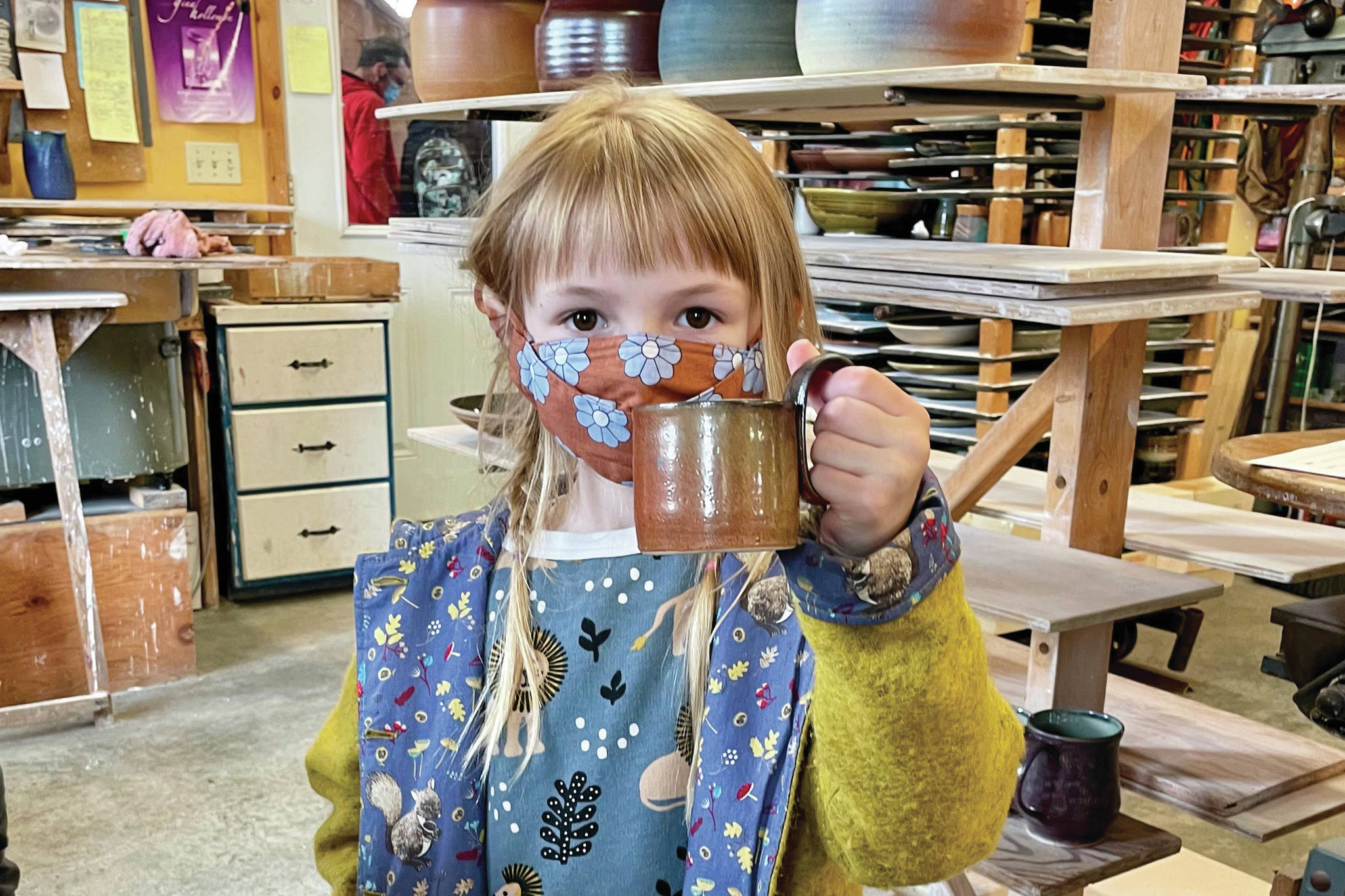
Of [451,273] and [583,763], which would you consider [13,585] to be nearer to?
[451,273]

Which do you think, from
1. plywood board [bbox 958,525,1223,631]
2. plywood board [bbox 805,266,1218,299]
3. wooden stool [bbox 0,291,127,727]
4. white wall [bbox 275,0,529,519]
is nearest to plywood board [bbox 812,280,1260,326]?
plywood board [bbox 805,266,1218,299]

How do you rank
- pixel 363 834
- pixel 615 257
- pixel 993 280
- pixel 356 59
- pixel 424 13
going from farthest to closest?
pixel 356 59 < pixel 424 13 < pixel 993 280 < pixel 363 834 < pixel 615 257

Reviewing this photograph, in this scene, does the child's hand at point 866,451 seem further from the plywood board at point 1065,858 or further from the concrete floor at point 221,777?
the concrete floor at point 221,777

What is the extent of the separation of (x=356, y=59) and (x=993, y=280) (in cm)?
326

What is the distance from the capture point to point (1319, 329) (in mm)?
4094

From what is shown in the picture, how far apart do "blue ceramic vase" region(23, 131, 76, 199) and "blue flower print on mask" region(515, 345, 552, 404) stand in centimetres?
298

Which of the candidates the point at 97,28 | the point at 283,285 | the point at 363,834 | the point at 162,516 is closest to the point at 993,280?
the point at 363,834

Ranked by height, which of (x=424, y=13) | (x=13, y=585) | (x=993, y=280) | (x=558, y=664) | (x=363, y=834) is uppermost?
(x=424, y=13)

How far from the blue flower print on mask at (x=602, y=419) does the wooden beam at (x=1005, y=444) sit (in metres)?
0.91

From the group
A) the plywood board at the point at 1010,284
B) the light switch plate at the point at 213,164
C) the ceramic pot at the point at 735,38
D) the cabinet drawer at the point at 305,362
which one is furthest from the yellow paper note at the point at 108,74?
the plywood board at the point at 1010,284

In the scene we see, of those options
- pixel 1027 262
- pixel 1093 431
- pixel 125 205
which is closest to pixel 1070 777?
pixel 1093 431

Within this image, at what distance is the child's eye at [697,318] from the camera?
35.5 inches

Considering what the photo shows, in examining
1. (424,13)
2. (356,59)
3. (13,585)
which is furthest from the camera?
(356,59)

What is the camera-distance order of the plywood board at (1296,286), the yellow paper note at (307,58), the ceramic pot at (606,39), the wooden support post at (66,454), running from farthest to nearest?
the yellow paper note at (307,58) → the wooden support post at (66,454) → the ceramic pot at (606,39) → the plywood board at (1296,286)
